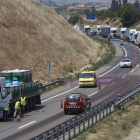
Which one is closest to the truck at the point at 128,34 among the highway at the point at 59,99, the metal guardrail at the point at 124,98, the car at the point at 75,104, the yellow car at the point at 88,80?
the highway at the point at 59,99

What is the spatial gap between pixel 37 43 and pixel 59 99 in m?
24.9

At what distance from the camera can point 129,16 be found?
16775 centimetres

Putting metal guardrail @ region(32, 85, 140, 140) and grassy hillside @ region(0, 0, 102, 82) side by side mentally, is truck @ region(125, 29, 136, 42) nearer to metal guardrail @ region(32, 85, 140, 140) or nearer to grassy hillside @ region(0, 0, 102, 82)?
grassy hillside @ region(0, 0, 102, 82)

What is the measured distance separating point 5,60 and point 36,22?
64.6 ft

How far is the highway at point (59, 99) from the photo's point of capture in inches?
820

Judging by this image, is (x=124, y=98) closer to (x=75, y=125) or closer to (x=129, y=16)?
(x=75, y=125)

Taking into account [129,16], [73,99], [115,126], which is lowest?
[115,126]

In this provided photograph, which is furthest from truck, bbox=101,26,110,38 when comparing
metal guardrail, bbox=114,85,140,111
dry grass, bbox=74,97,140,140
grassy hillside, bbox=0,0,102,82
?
dry grass, bbox=74,97,140,140

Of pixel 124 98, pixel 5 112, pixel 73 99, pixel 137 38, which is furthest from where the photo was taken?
pixel 137 38

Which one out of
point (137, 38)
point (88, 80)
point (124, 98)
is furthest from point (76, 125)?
point (137, 38)

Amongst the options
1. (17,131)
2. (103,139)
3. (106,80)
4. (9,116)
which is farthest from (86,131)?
(106,80)

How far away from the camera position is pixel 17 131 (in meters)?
20.6

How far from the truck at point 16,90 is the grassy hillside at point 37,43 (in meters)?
16.2

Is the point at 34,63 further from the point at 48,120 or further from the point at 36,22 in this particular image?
the point at 48,120
